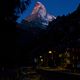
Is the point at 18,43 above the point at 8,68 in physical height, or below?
above

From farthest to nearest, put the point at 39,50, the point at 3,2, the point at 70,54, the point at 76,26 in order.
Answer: the point at 70,54 → the point at 76,26 → the point at 39,50 → the point at 3,2

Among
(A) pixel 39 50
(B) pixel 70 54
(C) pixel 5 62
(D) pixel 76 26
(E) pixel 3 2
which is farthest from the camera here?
(B) pixel 70 54

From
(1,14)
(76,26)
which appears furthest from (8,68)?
(76,26)

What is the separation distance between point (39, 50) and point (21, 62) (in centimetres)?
51

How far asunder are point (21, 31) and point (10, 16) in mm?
471

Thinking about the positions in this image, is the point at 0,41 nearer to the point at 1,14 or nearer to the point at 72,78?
the point at 1,14

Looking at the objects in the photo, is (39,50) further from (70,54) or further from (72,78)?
(70,54)

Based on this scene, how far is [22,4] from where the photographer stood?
5.98 m

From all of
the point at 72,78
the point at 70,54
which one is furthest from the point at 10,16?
the point at 70,54

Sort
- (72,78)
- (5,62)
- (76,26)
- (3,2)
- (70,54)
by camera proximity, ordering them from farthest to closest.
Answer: (70,54)
(72,78)
(76,26)
(5,62)
(3,2)

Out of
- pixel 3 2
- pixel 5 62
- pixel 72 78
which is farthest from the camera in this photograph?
pixel 72 78

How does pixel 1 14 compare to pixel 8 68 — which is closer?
pixel 1 14

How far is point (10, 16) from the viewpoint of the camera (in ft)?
19.7

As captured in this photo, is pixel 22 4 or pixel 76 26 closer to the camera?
pixel 22 4
